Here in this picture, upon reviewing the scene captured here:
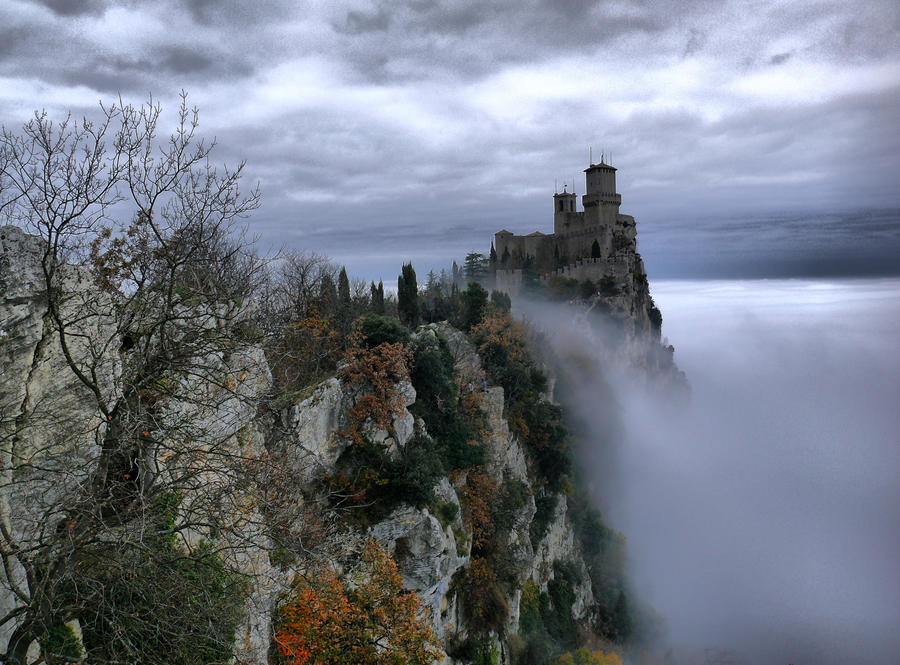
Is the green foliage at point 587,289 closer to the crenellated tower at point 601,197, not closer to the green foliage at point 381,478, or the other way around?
the crenellated tower at point 601,197

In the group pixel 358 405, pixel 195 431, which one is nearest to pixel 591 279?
pixel 358 405

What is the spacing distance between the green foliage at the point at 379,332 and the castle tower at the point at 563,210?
1710 inches

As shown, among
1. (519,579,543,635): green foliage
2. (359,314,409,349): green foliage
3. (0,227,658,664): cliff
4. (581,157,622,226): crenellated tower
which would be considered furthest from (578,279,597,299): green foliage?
(359,314,409,349): green foliage

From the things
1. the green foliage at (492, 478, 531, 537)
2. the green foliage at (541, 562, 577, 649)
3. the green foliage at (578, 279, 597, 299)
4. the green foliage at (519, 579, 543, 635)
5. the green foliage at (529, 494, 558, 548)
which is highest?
the green foliage at (578, 279, 597, 299)

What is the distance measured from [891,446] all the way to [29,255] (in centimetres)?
14118

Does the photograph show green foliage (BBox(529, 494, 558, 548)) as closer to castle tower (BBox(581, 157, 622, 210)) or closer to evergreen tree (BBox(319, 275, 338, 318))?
evergreen tree (BBox(319, 275, 338, 318))

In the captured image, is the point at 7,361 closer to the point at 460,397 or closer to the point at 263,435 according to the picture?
the point at 263,435

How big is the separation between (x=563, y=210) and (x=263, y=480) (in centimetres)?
5521

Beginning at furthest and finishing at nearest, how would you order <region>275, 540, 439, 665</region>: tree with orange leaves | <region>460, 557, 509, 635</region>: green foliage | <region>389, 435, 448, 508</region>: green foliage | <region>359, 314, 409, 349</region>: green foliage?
<region>359, 314, 409, 349</region>: green foliage
<region>460, 557, 509, 635</region>: green foliage
<region>389, 435, 448, 508</region>: green foliage
<region>275, 540, 439, 665</region>: tree with orange leaves

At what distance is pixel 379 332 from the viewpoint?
66.7ft

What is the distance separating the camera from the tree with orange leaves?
38.9 ft

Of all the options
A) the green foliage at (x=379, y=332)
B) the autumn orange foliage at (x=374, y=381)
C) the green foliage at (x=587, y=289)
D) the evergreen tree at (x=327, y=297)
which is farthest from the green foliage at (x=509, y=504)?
the green foliage at (x=587, y=289)

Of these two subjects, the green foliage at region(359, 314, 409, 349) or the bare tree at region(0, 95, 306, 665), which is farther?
the green foliage at region(359, 314, 409, 349)

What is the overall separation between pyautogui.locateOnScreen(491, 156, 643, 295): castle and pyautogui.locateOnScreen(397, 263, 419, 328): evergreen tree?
2206 cm
